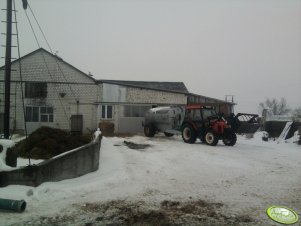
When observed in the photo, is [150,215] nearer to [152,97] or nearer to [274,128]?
[274,128]

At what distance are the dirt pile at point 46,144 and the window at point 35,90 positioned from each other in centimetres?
1322

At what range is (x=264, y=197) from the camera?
6504mm

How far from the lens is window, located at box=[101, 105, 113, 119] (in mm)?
24016

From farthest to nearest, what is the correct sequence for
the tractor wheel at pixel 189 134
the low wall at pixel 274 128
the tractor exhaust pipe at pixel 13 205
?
the low wall at pixel 274 128 → the tractor wheel at pixel 189 134 → the tractor exhaust pipe at pixel 13 205

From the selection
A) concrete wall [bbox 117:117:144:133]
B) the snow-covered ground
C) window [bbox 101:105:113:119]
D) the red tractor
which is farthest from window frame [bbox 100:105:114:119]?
the snow-covered ground

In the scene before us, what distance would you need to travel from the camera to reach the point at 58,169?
7219 millimetres

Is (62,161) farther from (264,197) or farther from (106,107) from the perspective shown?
(106,107)

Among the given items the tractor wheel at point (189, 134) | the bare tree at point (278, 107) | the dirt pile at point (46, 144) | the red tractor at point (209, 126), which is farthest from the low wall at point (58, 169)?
the bare tree at point (278, 107)

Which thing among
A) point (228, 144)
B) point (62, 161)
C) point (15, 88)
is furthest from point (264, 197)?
point (15, 88)

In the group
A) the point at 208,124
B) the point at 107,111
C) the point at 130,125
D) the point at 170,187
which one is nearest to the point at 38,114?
the point at 107,111

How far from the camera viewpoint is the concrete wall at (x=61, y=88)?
2372cm

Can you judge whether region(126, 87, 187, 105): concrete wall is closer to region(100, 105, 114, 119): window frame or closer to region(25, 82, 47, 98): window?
region(100, 105, 114, 119): window frame

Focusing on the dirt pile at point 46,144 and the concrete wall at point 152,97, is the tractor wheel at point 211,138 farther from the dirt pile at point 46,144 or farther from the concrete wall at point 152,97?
the concrete wall at point 152,97

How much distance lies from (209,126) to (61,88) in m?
13.3
